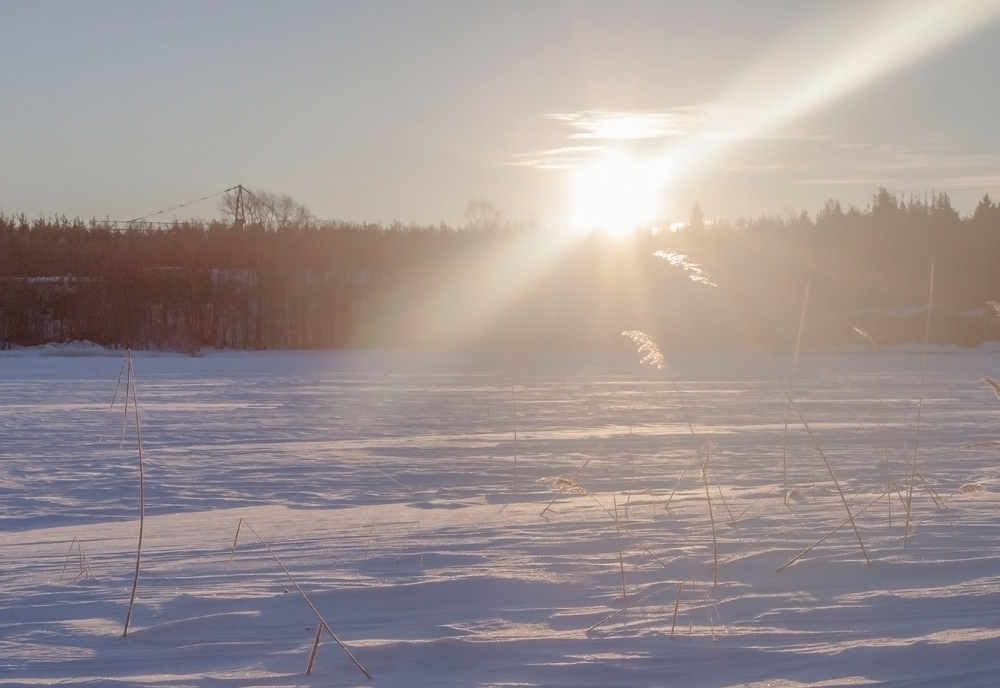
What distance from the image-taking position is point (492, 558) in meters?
5.01

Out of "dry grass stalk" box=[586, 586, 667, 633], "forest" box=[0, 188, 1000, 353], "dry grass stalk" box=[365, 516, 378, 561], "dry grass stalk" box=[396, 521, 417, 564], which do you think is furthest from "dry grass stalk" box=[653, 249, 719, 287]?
"forest" box=[0, 188, 1000, 353]

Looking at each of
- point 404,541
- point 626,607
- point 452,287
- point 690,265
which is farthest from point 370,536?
point 452,287

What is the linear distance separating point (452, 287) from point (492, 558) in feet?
138

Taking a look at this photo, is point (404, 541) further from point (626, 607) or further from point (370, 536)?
point (626, 607)

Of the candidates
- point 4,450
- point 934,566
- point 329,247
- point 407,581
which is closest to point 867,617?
point 934,566

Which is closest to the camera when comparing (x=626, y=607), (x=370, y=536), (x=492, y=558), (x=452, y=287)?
(x=626, y=607)

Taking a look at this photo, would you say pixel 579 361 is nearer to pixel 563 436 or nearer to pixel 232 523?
pixel 563 436

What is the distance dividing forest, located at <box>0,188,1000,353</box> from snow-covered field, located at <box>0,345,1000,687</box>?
25861mm

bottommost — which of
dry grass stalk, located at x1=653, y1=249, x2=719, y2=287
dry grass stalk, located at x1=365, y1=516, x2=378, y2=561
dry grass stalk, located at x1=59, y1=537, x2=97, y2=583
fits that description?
dry grass stalk, located at x1=365, y1=516, x2=378, y2=561

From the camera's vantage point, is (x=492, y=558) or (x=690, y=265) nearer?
(x=690, y=265)

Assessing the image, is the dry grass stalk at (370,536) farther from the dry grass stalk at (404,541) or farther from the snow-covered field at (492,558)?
the dry grass stalk at (404,541)

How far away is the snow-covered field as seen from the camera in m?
3.43

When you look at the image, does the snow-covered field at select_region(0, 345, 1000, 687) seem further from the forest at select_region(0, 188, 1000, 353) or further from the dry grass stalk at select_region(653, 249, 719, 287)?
the forest at select_region(0, 188, 1000, 353)

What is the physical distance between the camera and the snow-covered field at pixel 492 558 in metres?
3.43
